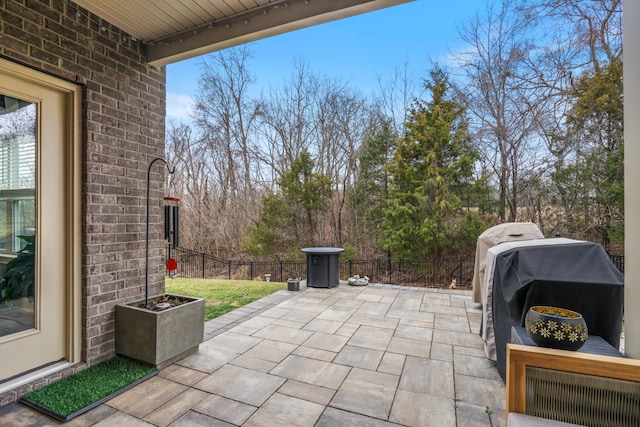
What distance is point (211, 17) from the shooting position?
2.59m

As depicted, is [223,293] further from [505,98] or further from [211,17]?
[505,98]

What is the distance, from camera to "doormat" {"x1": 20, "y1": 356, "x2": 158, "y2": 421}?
6.44 feet

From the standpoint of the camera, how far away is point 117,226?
2.70 meters

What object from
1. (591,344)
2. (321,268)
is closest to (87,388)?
(591,344)

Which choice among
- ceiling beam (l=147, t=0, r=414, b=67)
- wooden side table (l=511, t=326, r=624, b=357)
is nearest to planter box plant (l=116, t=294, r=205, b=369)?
ceiling beam (l=147, t=0, r=414, b=67)

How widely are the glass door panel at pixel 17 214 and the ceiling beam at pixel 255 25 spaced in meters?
1.23

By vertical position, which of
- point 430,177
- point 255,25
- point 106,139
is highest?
point 255,25

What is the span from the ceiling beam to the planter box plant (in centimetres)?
237

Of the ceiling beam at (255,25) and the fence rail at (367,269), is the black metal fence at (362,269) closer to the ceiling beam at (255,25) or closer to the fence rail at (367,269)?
the fence rail at (367,269)

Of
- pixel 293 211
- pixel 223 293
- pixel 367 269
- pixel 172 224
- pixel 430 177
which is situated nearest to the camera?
pixel 172 224

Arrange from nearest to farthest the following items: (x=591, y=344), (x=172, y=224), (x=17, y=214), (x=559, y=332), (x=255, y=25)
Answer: (x=559, y=332) → (x=591, y=344) → (x=17, y=214) → (x=255, y=25) → (x=172, y=224)

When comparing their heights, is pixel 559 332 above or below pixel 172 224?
below

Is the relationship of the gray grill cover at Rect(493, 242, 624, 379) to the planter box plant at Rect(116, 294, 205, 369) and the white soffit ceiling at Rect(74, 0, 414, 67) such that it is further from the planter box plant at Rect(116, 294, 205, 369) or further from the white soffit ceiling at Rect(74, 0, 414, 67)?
the planter box plant at Rect(116, 294, 205, 369)

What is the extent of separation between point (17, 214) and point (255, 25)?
2.35 m
